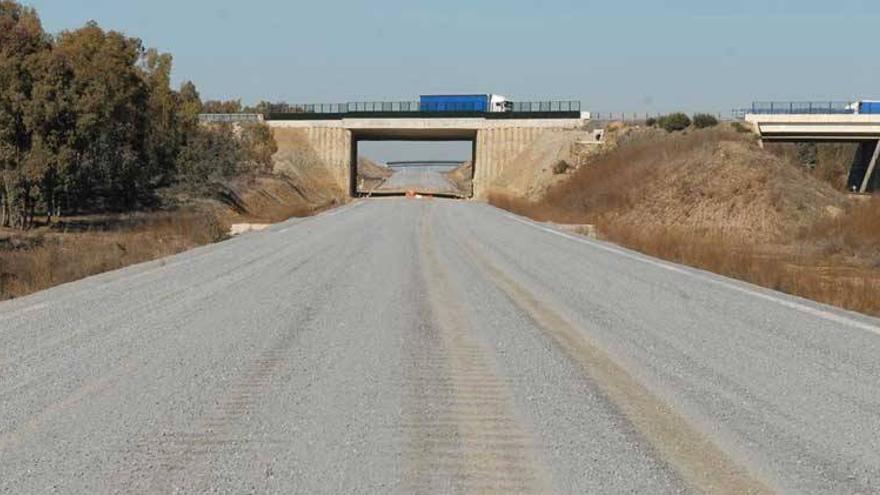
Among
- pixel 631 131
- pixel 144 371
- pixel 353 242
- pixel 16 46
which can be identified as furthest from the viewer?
pixel 631 131

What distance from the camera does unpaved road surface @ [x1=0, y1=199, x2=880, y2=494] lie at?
5496mm

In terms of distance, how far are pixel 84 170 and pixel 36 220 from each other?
4.15m

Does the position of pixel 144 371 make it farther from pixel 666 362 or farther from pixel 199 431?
pixel 666 362

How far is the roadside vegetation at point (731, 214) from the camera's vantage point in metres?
→ 20.7

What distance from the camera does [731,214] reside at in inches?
1647

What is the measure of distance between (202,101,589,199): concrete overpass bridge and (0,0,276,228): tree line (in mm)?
14542

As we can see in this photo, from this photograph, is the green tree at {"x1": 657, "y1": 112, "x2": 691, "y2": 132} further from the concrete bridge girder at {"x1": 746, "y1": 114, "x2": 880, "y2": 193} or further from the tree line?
the tree line

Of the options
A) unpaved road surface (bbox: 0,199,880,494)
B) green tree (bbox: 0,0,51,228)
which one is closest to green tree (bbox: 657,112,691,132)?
green tree (bbox: 0,0,51,228)

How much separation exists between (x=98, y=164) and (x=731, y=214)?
1184 inches

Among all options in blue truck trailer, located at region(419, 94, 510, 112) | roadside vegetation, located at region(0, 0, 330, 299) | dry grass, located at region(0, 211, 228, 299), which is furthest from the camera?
blue truck trailer, located at region(419, 94, 510, 112)

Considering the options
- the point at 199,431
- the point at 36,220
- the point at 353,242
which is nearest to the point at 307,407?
the point at 199,431

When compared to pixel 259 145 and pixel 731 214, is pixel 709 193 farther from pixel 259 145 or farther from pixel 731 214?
pixel 259 145

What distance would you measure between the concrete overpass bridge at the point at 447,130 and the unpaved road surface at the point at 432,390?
238ft

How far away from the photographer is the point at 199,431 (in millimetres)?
6324
